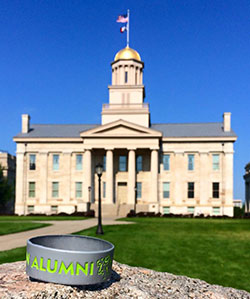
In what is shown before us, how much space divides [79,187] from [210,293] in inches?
1964

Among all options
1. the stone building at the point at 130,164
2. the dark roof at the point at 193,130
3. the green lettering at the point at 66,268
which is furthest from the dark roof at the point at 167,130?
the green lettering at the point at 66,268

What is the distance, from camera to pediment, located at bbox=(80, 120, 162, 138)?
50.3 meters

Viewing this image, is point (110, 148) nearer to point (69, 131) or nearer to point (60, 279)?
point (69, 131)

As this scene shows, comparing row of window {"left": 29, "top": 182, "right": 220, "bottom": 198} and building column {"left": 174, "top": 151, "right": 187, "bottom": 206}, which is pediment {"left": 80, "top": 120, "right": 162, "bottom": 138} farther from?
row of window {"left": 29, "top": 182, "right": 220, "bottom": 198}

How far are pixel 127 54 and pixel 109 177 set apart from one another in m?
21.5

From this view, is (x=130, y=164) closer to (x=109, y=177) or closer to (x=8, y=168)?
(x=109, y=177)

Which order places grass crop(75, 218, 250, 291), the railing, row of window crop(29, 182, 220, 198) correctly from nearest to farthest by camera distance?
1. grass crop(75, 218, 250, 291)
2. row of window crop(29, 182, 220, 198)
3. the railing

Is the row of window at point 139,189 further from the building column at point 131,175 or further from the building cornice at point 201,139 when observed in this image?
the building cornice at point 201,139

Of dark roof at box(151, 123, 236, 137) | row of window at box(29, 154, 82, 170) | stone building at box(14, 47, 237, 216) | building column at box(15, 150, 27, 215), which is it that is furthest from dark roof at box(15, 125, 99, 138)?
dark roof at box(151, 123, 236, 137)

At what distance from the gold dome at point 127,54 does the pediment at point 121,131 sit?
1358 centimetres

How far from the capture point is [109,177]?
50.5m

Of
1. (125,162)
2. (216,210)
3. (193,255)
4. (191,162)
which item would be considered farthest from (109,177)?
(193,255)

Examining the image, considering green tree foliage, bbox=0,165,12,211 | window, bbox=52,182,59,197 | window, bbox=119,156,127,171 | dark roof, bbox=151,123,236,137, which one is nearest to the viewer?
dark roof, bbox=151,123,236,137

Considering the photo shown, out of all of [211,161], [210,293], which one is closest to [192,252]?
[210,293]
